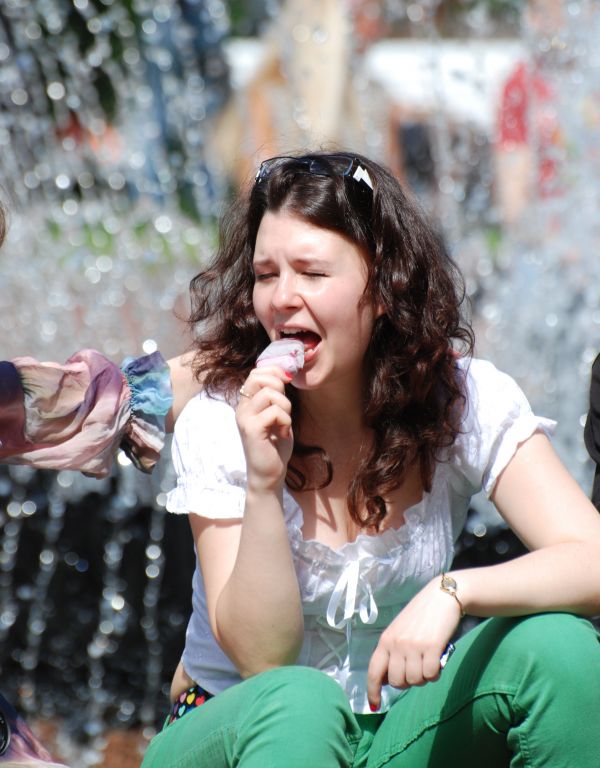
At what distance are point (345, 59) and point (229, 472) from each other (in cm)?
890

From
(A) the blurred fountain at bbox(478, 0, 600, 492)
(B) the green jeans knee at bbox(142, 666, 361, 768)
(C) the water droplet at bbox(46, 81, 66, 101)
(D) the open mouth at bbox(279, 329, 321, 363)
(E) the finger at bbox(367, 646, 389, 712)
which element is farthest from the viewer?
(C) the water droplet at bbox(46, 81, 66, 101)

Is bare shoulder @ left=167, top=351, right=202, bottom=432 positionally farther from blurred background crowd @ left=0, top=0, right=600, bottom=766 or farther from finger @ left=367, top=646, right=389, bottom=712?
finger @ left=367, top=646, right=389, bottom=712

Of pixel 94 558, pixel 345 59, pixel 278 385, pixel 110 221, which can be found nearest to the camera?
pixel 278 385

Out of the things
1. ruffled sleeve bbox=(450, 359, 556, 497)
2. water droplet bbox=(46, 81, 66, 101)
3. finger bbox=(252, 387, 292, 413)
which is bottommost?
water droplet bbox=(46, 81, 66, 101)

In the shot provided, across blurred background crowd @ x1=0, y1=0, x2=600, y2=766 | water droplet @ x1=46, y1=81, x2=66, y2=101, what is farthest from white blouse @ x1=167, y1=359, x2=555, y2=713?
water droplet @ x1=46, y1=81, x2=66, y2=101

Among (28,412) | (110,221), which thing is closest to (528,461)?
(28,412)

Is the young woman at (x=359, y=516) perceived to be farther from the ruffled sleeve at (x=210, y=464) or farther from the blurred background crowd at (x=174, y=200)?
the blurred background crowd at (x=174, y=200)

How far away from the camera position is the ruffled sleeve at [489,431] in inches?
69.6

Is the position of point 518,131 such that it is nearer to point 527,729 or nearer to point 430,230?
point 430,230

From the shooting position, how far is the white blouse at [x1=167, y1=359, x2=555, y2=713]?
170 cm

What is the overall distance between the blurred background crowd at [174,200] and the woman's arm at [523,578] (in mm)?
589

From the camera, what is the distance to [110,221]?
6.63 metres

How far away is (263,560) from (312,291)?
416 mm

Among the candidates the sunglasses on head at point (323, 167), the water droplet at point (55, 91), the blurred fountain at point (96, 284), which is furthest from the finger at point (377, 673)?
the water droplet at point (55, 91)
